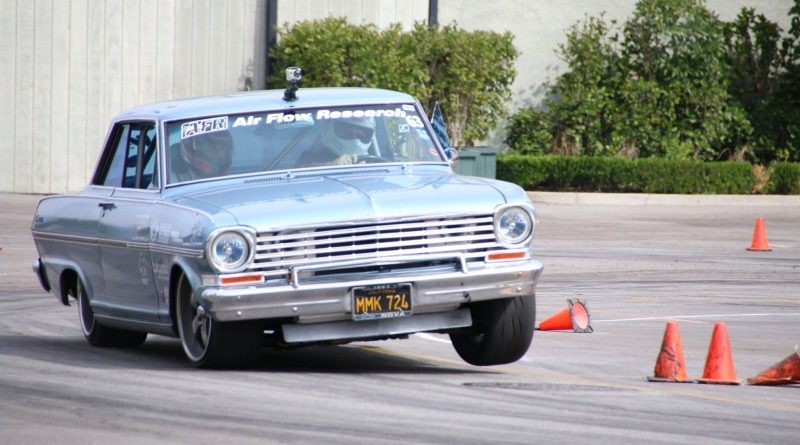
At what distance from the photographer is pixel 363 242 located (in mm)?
8688

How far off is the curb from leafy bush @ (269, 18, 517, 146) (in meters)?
3.04

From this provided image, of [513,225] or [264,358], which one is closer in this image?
[513,225]

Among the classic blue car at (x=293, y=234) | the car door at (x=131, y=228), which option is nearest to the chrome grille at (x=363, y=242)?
the classic blue car at (x=293, y=234)

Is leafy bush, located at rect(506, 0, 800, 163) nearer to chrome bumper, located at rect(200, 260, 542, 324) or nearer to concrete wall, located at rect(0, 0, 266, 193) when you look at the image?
concrete wall, located at rect(0, 0, 266, 193)

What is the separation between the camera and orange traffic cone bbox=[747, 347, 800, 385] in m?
8.97

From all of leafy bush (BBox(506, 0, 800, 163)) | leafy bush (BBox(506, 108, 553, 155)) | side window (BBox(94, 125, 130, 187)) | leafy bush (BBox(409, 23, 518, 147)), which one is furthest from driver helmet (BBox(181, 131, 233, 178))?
leafy bush (BBox(506, 108, 553, 155))

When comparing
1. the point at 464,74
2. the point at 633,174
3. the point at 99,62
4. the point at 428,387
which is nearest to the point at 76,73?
the point at 99,62

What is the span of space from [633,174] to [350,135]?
2076 cm

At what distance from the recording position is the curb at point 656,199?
29.4m

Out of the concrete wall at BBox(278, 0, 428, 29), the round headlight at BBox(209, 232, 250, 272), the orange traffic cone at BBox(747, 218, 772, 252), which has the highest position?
the concrete wall at BBox(278, 0, 428, 29)

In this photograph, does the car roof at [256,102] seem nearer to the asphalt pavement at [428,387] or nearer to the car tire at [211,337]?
the car tire at [211,337]

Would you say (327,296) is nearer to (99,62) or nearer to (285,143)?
(285,143)

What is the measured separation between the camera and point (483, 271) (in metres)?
8.80

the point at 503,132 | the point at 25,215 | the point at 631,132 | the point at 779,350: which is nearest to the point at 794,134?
the point at 631,132
